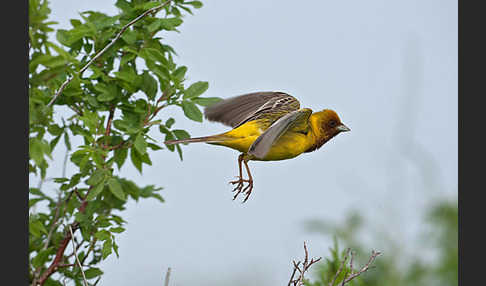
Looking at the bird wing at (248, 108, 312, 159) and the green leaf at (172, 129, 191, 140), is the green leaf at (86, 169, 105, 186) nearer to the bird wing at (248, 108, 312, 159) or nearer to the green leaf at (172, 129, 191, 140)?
the green leaf at (172, 129, 191, 140)

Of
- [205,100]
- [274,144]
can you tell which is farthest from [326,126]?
[205,100]

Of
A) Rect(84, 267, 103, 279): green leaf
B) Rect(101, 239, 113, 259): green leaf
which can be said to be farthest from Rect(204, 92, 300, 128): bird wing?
Rect(84, 267, 103, 279): green leaf

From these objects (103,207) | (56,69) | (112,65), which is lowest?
(103,207)

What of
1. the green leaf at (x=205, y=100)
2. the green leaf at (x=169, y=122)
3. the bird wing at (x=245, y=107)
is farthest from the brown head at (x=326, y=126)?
the green leaf at (x=169, y=122)

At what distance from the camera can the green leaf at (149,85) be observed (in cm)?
167

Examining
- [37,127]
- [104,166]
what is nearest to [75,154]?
[104,166]

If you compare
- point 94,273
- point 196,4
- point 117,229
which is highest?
point 196,4

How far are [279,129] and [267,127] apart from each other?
0.79 ft

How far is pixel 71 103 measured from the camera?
5.41ft

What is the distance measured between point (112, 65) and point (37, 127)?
18.8 inches

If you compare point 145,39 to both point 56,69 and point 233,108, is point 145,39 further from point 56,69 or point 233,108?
point 56,69

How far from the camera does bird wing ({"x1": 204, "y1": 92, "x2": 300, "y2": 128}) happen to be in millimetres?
1637

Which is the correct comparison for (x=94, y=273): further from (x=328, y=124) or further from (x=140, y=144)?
(x=328, y=124)

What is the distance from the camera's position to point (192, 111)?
5.52ft
